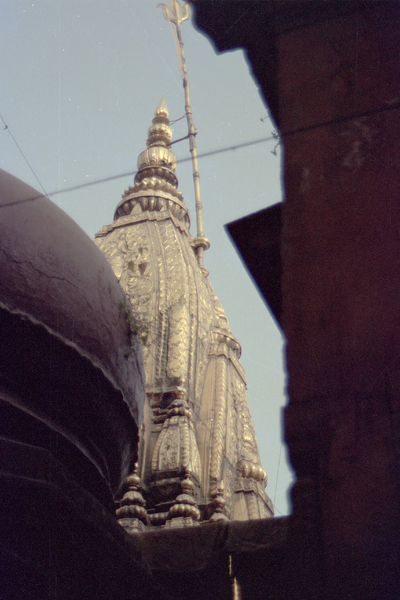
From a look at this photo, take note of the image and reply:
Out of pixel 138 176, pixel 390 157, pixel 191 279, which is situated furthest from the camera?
pixel 138 176

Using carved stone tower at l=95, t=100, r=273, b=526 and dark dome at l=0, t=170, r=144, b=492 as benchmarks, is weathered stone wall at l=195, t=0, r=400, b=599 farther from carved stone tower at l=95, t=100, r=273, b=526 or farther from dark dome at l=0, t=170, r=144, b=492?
carved stone tower at l=95, t=100, r=273, b=526

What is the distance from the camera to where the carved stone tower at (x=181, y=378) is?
823cm

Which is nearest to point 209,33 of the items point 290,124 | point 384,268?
point 290,124

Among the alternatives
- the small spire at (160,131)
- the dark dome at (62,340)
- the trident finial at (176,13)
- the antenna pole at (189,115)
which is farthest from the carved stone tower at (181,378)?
the dark dome at (62,340)

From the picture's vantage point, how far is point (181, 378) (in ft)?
30.5

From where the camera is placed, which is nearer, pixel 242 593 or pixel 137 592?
pixel 137 592

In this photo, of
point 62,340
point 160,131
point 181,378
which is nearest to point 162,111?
→ point 160,131

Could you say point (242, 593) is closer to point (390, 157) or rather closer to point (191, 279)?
point (390, 157)

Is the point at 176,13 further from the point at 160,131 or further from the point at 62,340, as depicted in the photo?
the point at 62,340

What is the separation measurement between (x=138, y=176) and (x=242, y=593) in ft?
35.6

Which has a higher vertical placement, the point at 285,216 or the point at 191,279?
the point at 191,279

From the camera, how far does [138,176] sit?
1316 centimetres

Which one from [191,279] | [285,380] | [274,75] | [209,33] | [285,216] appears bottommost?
Answer: [285,380]

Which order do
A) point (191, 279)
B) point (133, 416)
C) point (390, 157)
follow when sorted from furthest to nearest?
point (191, 279), point (133, 416), point (390, 157)
